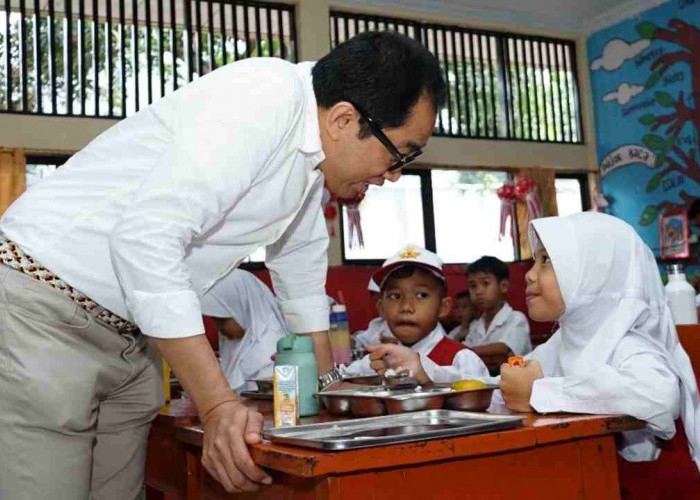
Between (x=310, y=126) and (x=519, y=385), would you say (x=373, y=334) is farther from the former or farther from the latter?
(x=310, y=126)

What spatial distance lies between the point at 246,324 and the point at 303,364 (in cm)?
185

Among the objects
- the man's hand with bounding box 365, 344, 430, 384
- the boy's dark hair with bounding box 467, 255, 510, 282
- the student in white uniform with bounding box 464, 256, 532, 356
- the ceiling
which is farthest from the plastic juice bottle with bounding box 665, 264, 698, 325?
the ceiling

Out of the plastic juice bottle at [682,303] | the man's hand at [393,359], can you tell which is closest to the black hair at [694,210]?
the plastic juice bottle at [682,303]

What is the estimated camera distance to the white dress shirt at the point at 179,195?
1.06 m

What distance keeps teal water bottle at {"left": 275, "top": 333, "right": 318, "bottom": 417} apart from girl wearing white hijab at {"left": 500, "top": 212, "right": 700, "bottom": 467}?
0.36 m

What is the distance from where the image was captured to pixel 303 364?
1471 millimetres

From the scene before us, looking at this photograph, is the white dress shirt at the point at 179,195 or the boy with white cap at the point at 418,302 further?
the boy with white cap at the point at 418,302

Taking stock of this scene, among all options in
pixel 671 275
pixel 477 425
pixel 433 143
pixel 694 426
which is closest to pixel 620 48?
pixel 433 143

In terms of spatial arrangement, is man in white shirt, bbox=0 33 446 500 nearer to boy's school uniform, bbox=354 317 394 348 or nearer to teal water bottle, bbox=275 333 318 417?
teal water bottle, bbox=275 333 318 417

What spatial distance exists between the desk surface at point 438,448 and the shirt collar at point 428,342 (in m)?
1.38

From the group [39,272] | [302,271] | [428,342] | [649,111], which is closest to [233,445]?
[39,272]

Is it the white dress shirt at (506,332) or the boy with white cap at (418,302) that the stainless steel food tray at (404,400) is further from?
the white dress shirt at (506,332)

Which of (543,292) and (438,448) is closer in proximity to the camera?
(438,448)

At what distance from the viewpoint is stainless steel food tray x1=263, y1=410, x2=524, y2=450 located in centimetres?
94
